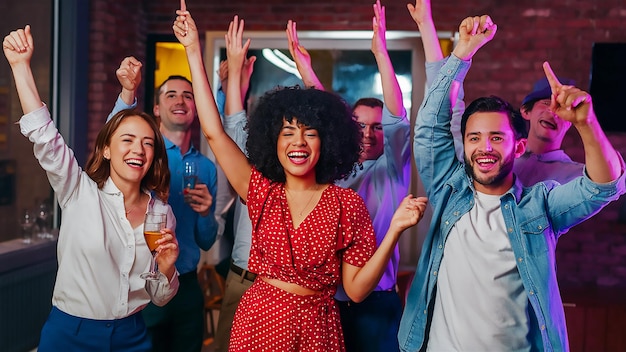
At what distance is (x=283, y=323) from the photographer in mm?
1931

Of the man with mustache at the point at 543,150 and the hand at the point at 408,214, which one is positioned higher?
the man with mustache at the point at 543,150

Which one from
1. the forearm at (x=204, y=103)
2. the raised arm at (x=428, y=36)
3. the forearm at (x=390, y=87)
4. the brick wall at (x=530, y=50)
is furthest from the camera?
the brick wall at (x=530, y=50)

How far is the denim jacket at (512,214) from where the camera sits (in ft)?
6.47

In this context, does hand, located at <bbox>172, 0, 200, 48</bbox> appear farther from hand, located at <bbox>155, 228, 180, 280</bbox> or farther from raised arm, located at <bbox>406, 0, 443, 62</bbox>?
raised arm, located at <bbox>406, 0, 443, 62</bbox>

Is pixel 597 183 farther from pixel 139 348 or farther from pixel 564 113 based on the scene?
pixel 139 348

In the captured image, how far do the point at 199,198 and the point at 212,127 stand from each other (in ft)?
1.93

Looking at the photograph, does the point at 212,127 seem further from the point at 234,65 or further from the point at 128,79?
the point at 128,79

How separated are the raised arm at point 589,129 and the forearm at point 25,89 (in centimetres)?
155

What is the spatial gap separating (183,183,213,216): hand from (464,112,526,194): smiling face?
3.56 ft

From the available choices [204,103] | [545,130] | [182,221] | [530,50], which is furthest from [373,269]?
[530,50]

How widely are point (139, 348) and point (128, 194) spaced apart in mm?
516

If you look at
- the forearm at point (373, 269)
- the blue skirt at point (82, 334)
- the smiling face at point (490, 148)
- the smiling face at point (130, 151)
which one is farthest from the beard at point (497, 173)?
the blue skirt at point (82, 334)

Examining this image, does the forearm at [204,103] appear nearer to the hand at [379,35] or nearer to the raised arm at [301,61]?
the raised arm at [301,61]

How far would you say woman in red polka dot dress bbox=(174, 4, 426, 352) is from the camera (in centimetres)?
195
